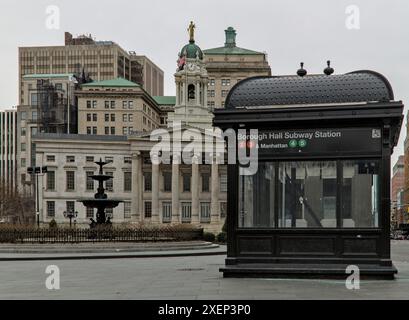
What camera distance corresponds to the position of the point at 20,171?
160 meters

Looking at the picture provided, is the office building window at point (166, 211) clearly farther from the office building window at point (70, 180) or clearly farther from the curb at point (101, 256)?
the curb at point (101, 256)

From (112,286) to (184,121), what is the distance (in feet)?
324

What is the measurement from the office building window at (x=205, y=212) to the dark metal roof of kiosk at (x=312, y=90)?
308 feet

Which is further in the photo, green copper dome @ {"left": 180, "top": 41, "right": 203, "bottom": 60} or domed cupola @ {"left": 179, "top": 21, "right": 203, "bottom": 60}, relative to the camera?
green copper dome @ {"left": 180, "top": 41, "right": 203, "bottom": 60}

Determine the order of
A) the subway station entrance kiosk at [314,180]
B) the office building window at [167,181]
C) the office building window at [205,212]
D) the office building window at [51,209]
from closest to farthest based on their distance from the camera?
the subway station entrance kiosk at [314,180]
the office building window at [51,209]
the office building window at [205,212]
the office building window at [167,181]

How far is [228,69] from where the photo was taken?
154250 millimetres

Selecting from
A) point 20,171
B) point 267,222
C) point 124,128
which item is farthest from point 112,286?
point 20,171

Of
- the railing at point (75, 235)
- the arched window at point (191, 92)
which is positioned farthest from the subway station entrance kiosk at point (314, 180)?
the arched window at point (191, 92)

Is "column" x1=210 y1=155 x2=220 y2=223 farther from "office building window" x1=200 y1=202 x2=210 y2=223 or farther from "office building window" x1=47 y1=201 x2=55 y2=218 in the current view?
"office building window" x1=47 y1=201 x2=55 y2=218

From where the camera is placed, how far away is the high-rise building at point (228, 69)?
15350 centimetres

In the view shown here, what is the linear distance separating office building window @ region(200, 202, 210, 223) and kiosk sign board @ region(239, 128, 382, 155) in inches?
3713

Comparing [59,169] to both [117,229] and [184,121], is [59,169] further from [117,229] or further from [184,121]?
[117,229]

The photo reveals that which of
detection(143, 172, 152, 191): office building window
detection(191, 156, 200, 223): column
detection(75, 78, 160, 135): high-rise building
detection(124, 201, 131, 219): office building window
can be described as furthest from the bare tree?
detection(75, 78, 160, 135): high-rise building

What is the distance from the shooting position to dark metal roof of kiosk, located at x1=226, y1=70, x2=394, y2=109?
1499cm
